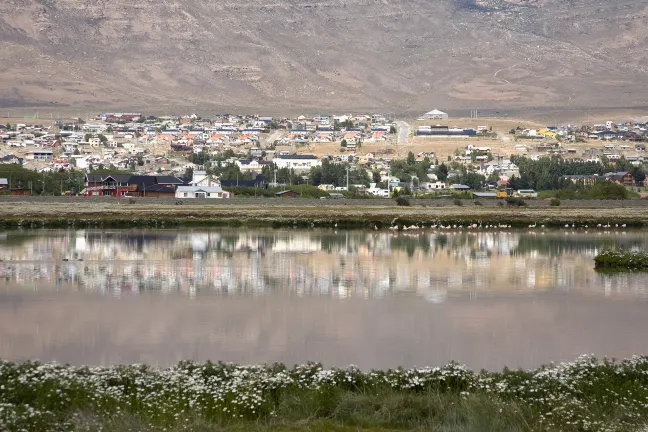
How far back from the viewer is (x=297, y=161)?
99375 millimetres

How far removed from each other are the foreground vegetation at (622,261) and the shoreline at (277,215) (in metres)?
16.0

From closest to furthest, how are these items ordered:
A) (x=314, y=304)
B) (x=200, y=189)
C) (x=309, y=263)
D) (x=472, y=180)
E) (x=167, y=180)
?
(x=314, y=304) < (x=309, y=263) < (x=200, y=189) < (x=167, y=180) < (x=472, y=180)

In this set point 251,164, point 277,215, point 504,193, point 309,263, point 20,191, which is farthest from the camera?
point 251,164

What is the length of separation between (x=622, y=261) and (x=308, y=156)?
77674mm

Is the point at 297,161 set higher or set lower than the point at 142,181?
higher

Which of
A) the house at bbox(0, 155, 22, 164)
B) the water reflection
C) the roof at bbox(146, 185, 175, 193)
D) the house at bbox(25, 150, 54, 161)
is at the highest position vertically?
the house at bbox(25, 150, 54, 161)

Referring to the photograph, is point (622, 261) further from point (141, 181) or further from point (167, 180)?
point (167, 180)

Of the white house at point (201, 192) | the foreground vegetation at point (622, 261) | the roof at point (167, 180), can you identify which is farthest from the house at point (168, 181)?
the foreground vegetation at point (622, 261)

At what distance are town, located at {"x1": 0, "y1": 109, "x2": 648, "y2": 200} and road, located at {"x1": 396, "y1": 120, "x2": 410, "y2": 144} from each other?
18cm

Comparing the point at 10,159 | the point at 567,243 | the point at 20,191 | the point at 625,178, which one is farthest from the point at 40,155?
the point at 567,243

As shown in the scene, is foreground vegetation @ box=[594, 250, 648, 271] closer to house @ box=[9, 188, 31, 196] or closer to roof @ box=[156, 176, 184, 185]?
roof @ box=[156, 176, 184, 185]

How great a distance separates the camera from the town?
232ft

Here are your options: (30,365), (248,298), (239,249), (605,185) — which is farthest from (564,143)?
(30,365)

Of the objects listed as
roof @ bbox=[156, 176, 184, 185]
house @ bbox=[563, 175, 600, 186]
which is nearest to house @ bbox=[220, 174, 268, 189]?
roof @ bbox=[156, 176, 184, 185]
